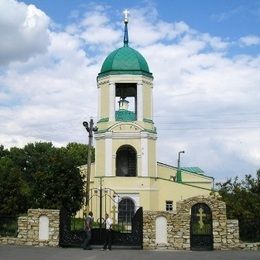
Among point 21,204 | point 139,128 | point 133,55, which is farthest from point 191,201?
point 133,55

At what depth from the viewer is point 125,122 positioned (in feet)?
146

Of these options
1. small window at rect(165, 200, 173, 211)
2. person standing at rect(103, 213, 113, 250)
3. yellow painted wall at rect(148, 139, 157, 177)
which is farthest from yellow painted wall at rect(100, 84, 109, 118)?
person standing at rect(103, 213, 113, 250)

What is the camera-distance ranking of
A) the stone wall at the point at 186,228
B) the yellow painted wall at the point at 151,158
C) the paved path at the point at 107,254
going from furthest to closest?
the yellow painted wall at the point at 151,158, the stone wall at the point at 186,228, the paved path at the point at 107,254

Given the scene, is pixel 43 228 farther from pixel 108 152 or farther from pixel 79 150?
pixel 79 150

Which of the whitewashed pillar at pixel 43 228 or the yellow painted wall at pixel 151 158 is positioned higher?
the yellow painted wall at pixel 151 158

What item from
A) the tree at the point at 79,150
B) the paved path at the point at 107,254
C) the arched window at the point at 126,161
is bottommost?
the paved path at the point at 107,254

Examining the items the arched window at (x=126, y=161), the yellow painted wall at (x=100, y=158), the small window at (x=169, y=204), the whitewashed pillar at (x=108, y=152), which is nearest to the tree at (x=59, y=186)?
the whitewashed pillar at (x=108, y=152)

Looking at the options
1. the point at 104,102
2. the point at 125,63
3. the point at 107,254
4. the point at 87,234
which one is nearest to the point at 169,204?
the point at 104,102

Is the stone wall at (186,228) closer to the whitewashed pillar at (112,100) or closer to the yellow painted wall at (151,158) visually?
the yellow painted wall at (151,158)

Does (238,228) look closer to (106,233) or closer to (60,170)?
(106,233)

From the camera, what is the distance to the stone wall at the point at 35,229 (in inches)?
955

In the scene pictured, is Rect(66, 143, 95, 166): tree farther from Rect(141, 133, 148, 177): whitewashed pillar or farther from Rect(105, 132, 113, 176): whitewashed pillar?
Rect(141, 133, 148, 177): whitewashed pillar

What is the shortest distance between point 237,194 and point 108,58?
71.6 feet

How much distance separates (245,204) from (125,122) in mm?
18834
